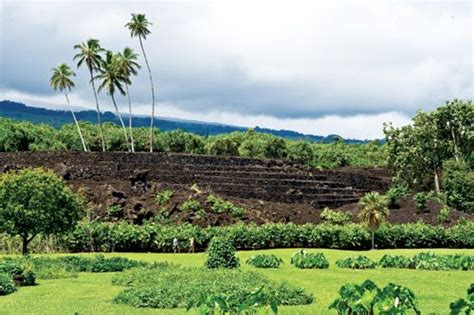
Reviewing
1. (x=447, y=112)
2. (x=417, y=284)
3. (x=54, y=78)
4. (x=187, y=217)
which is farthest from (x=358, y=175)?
(x=417, y=284)

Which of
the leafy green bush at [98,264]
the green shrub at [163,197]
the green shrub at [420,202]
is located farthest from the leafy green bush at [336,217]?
the leafy green bush at [98,264]

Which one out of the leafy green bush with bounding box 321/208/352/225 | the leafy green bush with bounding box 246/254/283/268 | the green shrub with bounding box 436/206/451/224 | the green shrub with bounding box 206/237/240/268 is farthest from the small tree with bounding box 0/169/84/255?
the green shrub with bounding box 436/206/451/224

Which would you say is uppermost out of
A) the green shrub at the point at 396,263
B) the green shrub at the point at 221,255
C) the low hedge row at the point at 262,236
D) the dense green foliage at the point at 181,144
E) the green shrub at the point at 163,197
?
the dense green foliage at the point at 181,144

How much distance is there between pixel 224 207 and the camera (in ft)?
146

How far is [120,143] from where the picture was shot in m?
96.5

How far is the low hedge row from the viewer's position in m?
35.0

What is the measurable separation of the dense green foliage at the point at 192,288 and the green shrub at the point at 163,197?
2483 centimetres

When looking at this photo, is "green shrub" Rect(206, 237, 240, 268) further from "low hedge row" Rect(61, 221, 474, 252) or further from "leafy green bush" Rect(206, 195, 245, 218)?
"leafy green bush" Rect(206, 195, 245, 218)

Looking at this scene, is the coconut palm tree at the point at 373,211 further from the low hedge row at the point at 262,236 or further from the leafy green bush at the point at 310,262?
the leafy green bush at the point at 310,262

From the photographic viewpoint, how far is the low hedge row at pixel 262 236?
115ft

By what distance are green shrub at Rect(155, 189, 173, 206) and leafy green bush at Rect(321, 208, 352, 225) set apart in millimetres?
10948

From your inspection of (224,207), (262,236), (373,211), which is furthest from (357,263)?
(224,207)

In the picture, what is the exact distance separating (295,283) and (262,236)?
16.1m

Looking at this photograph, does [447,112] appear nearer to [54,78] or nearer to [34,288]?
[54,78]
